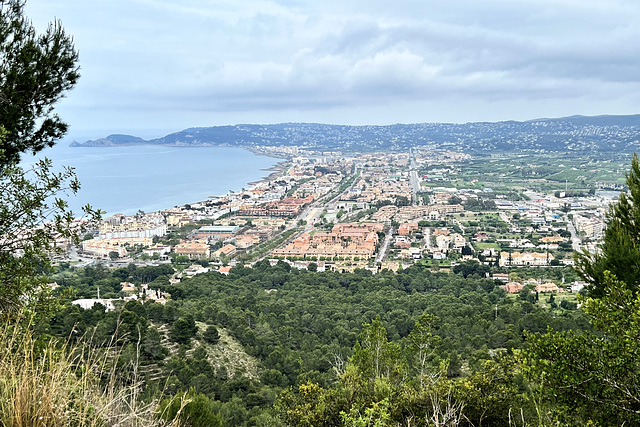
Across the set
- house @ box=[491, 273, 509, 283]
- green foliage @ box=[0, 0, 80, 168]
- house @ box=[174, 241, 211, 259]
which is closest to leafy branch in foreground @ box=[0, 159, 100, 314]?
green foliage @ box=[0, 0, 80, 168]

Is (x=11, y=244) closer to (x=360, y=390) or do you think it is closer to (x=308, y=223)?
(x=360, y=390)

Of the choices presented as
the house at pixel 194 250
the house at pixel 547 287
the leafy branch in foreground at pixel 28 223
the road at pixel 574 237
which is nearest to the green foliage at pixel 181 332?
the leafy branch in foreground at pixel 28 223

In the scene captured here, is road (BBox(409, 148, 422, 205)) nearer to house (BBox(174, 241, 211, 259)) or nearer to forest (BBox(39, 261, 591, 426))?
house (BBox(174, 241, 211, 259))

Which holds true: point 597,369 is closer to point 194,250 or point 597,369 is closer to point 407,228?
point 194,250

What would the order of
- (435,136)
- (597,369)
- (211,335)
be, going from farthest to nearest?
1. (435,136)
2. (211,335)
3. (597,369)

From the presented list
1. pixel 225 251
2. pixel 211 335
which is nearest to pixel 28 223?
pixel 211 335

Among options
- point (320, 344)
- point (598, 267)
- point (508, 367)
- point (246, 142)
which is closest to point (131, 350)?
point (320, 344)

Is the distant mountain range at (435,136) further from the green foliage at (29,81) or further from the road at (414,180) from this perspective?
the green foliage at (29,81)
